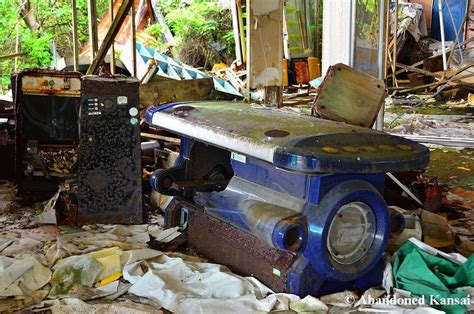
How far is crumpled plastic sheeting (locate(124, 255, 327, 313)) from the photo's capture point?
9.05 ft

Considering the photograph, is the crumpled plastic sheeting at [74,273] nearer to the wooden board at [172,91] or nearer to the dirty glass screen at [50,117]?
the dirty glass screen at [50,117]

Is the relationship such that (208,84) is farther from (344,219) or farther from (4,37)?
(4,37)

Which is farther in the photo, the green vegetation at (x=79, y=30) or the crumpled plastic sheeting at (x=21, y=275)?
the green vegetation at (x=79, y=30)

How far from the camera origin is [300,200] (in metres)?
2.92

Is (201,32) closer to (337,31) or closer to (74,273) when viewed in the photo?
(337,31)

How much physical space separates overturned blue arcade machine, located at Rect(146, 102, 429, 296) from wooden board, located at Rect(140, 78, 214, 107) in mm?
3319

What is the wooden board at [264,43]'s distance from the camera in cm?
673

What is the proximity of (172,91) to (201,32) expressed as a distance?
711 centimetres

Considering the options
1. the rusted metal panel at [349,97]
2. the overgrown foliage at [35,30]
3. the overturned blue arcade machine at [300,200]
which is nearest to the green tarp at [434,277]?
the overturned blue arcade machine at [300,200]

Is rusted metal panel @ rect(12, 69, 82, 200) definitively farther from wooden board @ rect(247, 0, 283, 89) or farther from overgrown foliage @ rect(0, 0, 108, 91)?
overgrown foliage @ rect(0, 0, 108, 91)

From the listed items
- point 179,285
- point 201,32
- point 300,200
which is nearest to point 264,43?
point 300,200

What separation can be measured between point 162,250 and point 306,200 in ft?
3.83

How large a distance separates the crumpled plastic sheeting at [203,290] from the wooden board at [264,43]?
3985 millimetres

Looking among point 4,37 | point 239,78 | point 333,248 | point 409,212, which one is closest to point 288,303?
point 333,248
